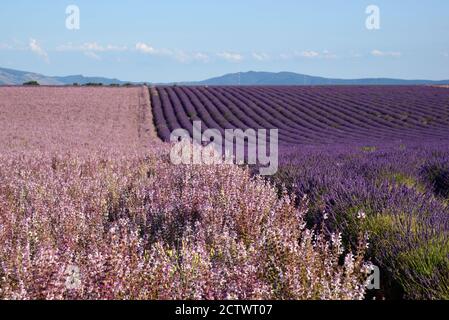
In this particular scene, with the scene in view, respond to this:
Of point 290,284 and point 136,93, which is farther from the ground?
point 136,93

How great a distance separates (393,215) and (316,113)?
21.6 meters

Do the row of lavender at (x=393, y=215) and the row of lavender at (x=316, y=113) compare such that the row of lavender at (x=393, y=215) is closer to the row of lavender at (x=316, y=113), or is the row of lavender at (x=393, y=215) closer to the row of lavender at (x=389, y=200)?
the row of lavender at (x=389, y=200)

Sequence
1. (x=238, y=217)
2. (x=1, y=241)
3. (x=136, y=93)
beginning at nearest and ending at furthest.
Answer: (x=1, y=241) → (x=238, y=217) → (x=136, y=93)

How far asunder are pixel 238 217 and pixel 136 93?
32283mm

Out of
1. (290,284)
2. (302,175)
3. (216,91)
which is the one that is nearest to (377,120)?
(216,91)

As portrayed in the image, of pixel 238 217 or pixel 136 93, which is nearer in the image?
pixel 238 217

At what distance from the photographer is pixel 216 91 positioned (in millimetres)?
35844

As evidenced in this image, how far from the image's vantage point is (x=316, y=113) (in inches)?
976

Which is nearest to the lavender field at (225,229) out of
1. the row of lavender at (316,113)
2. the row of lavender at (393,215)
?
the row of lavender at (393,215)

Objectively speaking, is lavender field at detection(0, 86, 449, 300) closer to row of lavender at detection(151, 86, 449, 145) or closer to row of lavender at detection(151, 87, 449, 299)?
row of lavender at detection(151, 87, 449, 299)

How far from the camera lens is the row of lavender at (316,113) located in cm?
1867

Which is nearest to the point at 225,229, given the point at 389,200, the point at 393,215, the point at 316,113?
the point at 393,215

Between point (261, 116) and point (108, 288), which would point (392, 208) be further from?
point (261, 116)

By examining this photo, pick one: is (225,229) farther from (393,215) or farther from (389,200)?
(389,200)
